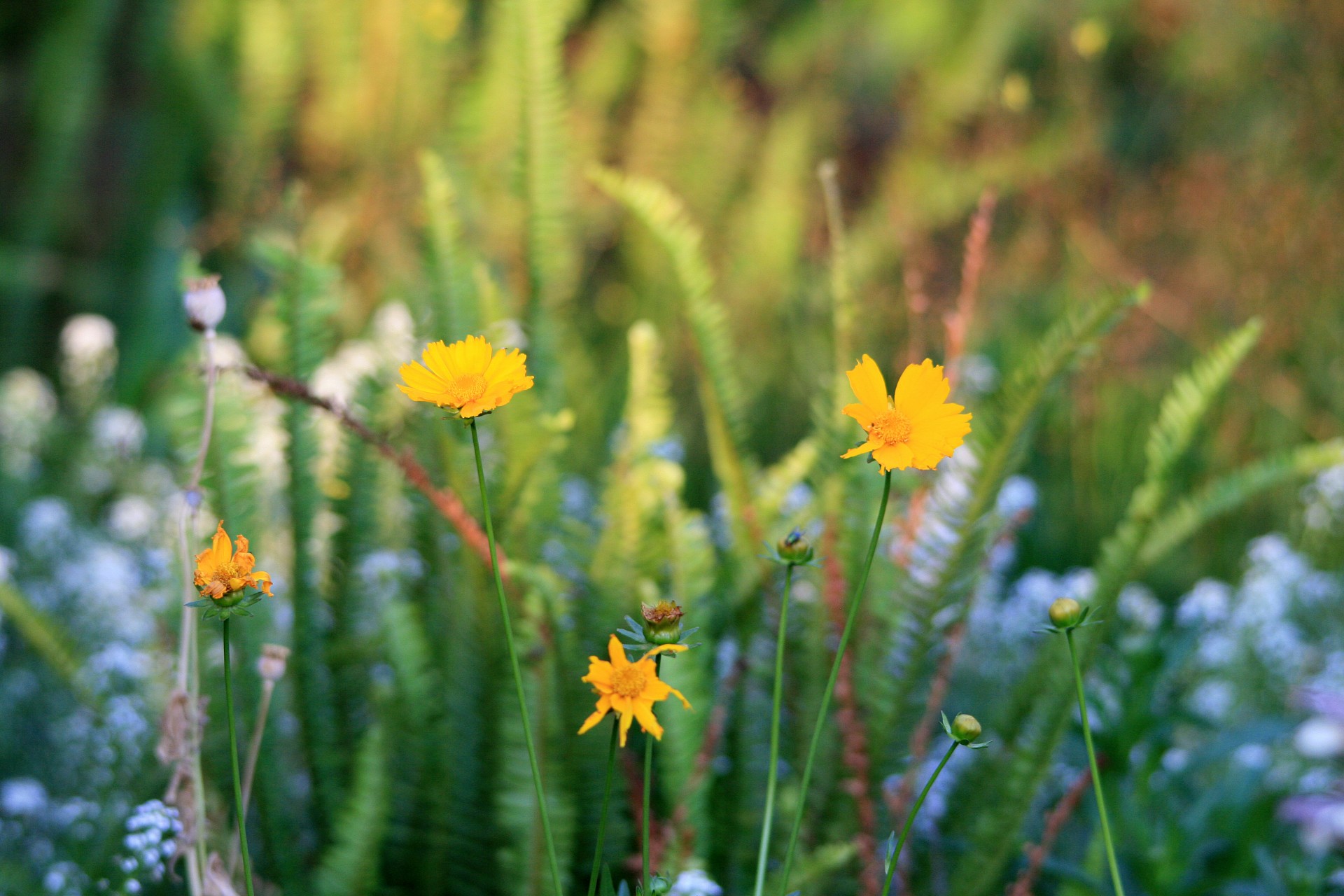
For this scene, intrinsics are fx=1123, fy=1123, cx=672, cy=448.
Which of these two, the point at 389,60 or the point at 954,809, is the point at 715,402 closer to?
the point at 954,809

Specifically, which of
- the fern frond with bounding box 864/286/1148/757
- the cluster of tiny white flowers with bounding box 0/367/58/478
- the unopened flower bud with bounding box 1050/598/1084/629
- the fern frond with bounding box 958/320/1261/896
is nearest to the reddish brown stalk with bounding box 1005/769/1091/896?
the fern frond with bounding box 958/320/1261/896

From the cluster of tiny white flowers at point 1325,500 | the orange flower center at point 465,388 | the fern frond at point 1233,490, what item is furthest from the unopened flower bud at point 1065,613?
the cluster of tiny white flowers at point 1325,500

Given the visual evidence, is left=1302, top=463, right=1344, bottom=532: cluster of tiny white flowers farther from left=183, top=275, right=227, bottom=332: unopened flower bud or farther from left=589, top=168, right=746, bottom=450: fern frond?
left=183, top=275, right=227, bottom=332: unopened flower bud

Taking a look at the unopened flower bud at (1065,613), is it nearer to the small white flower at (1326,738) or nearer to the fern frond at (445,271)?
the small white flower at (1326,738)

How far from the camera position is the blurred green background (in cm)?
93

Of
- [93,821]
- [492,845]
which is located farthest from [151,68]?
[492,845]

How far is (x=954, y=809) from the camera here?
1.06 metres

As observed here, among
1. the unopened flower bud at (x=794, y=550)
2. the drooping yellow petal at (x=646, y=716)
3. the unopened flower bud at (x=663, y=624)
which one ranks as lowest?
the drooping yellow petal at (x=646, y=716)

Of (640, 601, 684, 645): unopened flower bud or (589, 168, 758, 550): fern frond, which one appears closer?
(640, 601, 684, 645): unopened flower bud

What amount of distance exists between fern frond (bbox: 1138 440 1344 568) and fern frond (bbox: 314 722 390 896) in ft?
1.95

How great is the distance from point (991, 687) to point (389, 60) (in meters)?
1.60

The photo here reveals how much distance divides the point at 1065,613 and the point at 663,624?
0.18 metres

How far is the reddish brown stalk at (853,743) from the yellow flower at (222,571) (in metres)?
0.46

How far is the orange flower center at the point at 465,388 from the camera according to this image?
489mm
